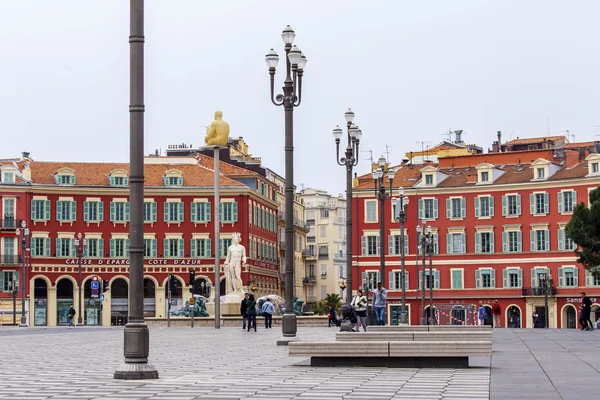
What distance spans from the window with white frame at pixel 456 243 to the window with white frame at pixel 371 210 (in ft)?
21.6

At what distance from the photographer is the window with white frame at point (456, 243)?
9381cm

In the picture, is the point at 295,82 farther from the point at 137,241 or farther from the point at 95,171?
the point at 95,171

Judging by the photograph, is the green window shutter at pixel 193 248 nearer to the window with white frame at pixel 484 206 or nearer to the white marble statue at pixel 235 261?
the window with white frame at pixel 484 206

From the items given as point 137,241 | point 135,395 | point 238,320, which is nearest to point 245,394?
point 135,395

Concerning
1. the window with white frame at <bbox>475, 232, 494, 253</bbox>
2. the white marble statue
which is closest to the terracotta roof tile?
the window with white frame at <bbox>475, 232, 494, 253</bbox>

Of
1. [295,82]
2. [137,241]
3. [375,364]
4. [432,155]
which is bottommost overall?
[375,364]

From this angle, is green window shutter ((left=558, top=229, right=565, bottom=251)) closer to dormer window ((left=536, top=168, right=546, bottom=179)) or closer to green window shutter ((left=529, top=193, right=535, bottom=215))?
green window shutter ((left=529, top=193, right=535, bottom=215))

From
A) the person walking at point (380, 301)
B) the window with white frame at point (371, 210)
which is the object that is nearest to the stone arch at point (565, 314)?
the window with white frame at point (371, 210)

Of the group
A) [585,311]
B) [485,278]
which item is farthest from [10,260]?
[585,311]

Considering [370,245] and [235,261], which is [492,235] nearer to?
[370,245]

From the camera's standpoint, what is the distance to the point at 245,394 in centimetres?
1401

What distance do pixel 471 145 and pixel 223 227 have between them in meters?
30.9

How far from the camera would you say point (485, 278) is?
92.7 metres

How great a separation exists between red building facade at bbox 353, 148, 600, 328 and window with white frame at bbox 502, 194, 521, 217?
80mm
